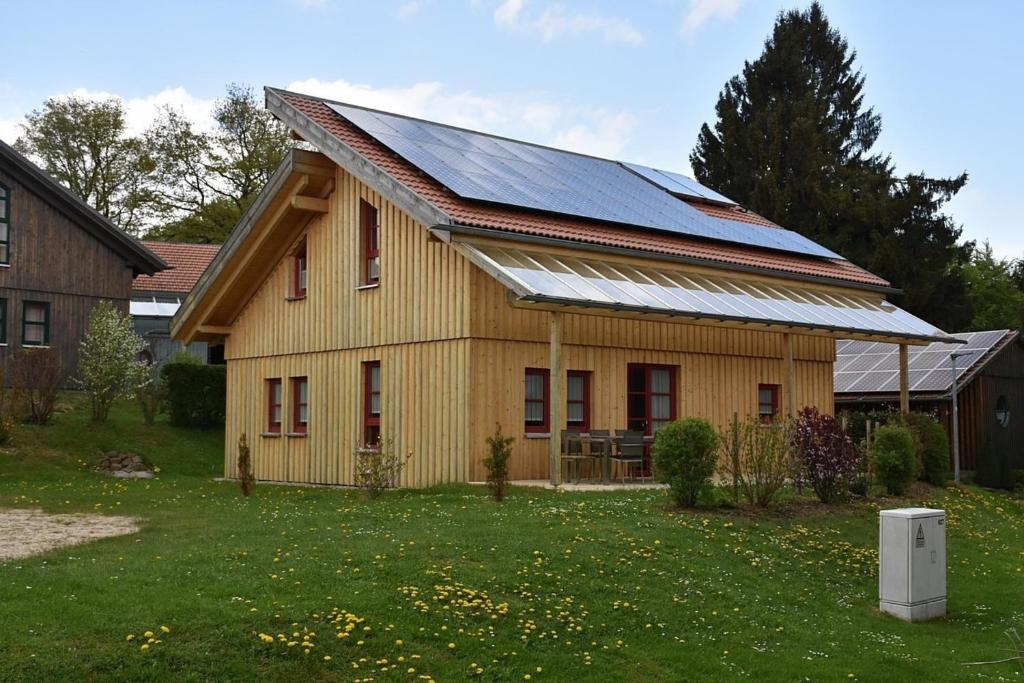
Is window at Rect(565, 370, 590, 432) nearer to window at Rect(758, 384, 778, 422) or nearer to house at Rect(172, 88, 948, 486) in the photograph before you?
house at Rect(172, 88, 948, 486)

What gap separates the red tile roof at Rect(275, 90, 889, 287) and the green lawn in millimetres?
5056

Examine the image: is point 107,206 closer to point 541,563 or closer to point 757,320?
point 757,320

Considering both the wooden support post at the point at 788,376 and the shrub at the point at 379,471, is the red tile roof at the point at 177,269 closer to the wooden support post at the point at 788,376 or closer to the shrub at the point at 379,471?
the shrub at the point at 379,471

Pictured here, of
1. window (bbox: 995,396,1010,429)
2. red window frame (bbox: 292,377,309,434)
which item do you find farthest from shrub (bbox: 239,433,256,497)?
window (bbox: 995,396,1010,429)

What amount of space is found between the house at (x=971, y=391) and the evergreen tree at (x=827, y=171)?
1218 cm

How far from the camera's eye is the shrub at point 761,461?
14.9 m

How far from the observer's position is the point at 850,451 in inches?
632

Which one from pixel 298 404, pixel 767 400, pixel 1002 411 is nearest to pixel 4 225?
pixel 298 404

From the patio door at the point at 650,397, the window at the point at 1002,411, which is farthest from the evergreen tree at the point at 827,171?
the patio door at the point at 650,397

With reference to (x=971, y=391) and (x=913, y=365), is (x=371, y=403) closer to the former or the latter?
(x=913, y=365)

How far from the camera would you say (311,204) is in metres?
21.9

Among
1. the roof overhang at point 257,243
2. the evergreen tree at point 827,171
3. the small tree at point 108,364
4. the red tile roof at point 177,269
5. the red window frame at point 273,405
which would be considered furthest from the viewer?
the evergreen tree at point 827,171

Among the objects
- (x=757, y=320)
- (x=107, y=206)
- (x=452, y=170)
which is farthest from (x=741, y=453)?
(x=107, y=206)

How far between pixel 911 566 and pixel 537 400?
8.58 metres
